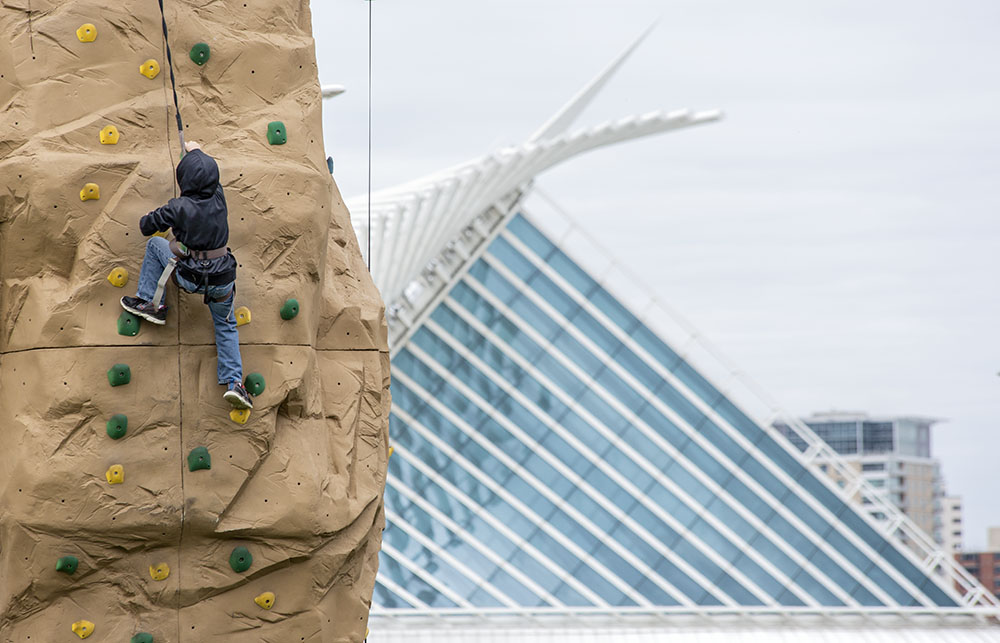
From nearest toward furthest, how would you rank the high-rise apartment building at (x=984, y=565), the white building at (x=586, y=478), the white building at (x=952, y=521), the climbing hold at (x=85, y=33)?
the climbing hold at (x=85, y=33), the white building at (x=586, y=478), the high-rise apartment building at (x=984, y=565), the white building at (x=952, y=521)

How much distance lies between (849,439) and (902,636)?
299ft

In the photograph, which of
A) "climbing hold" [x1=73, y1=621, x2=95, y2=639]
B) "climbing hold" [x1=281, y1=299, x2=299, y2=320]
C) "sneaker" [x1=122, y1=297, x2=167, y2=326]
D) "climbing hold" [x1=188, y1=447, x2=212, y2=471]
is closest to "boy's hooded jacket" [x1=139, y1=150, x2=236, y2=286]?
"sneaker" [x1=122, y1=297, x2=167, y2=326]

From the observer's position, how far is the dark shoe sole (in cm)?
1013

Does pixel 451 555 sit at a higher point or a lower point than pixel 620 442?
lower

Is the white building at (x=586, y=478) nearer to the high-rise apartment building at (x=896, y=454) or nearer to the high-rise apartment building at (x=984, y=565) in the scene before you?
the high-rise apartment building at (x=984, y=565)

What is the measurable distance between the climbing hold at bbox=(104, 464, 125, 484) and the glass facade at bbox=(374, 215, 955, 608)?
61.8ft

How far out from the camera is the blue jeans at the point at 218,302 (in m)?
10.1

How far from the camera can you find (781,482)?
100 ft

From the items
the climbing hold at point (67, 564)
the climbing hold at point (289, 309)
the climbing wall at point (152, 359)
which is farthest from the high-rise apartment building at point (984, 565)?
the climbing hold at point (67, 564)

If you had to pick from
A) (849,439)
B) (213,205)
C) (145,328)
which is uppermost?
(213,205)

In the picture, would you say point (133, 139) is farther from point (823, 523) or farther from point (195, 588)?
point (823, 523)

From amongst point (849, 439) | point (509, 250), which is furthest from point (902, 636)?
point (849, 439)

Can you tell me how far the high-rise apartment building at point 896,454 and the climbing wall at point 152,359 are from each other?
300 feet

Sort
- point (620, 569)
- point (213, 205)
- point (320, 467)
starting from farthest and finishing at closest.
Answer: point (620, 569) < point (320, 467) < point (213, 205)
